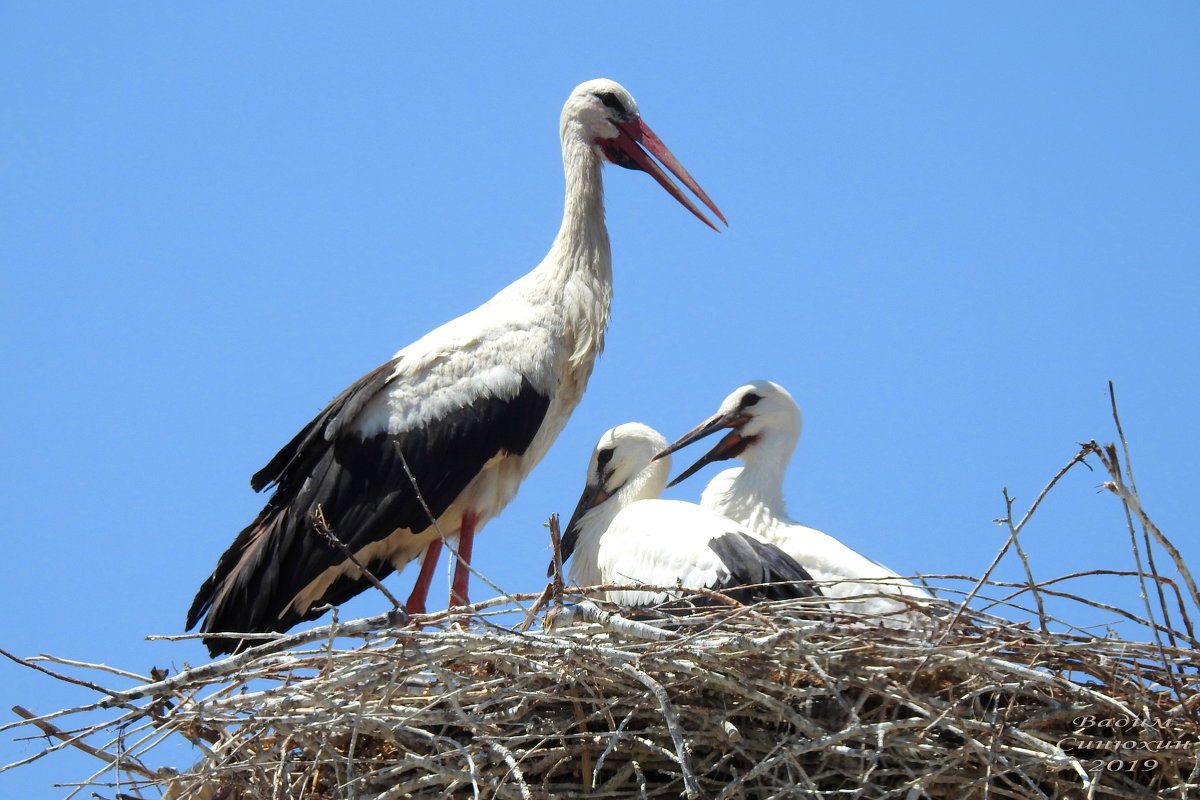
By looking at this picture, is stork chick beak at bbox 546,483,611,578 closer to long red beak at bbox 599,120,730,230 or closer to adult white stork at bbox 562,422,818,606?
adult white stork at bbox 562,422,818,606

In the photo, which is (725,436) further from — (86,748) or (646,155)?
(86,748)

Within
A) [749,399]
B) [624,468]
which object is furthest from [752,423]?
[624,468]

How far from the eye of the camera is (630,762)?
13.5 ft

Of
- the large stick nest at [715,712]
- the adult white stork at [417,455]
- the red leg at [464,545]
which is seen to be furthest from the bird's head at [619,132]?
the large stick nest at [715,712]

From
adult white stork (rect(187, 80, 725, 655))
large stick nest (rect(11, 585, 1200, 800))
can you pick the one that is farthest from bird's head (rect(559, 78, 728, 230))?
large stick nest (rect(11, 585, 1200, 800))

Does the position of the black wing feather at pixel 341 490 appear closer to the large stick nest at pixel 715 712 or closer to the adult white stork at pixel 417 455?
the adult white stork at pixel 417 455

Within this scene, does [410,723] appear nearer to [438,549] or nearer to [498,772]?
[498,772]

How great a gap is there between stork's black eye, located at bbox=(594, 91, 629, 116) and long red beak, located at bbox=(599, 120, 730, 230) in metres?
0.05

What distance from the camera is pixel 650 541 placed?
18.1ft

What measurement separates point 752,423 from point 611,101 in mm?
1331

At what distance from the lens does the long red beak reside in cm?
654

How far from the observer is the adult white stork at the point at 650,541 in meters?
5.19

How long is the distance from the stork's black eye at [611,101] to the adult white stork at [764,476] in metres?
1.16

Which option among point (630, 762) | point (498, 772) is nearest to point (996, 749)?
point (630, 762)
